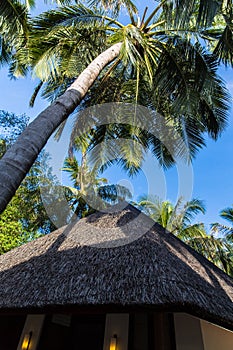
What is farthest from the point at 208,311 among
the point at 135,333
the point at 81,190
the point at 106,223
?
the point at 81,190

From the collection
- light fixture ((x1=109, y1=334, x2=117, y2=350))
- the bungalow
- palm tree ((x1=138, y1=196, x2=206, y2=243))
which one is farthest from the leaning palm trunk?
palm tree ((x1=138, y1=196, x2=206, y2=243))

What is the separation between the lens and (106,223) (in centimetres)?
634

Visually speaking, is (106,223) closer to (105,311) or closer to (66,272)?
(66,272)

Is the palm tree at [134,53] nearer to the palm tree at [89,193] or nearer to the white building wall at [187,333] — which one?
the white building wall at [187,333]

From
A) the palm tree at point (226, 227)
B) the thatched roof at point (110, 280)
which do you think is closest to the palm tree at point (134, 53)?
the thatched roof at point (110, 280)

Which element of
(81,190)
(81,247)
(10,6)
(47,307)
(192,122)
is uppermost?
(81,190)

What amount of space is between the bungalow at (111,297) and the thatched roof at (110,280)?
1 cm

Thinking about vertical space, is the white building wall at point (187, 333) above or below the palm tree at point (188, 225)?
below

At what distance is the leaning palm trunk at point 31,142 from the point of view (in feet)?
8.05

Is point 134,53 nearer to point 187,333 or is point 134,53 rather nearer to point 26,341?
point 187,333

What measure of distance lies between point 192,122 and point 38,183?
844 centimetres

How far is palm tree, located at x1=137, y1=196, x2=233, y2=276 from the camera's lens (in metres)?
10.6

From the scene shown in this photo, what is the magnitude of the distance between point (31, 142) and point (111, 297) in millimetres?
1964

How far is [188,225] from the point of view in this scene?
12219 mm
